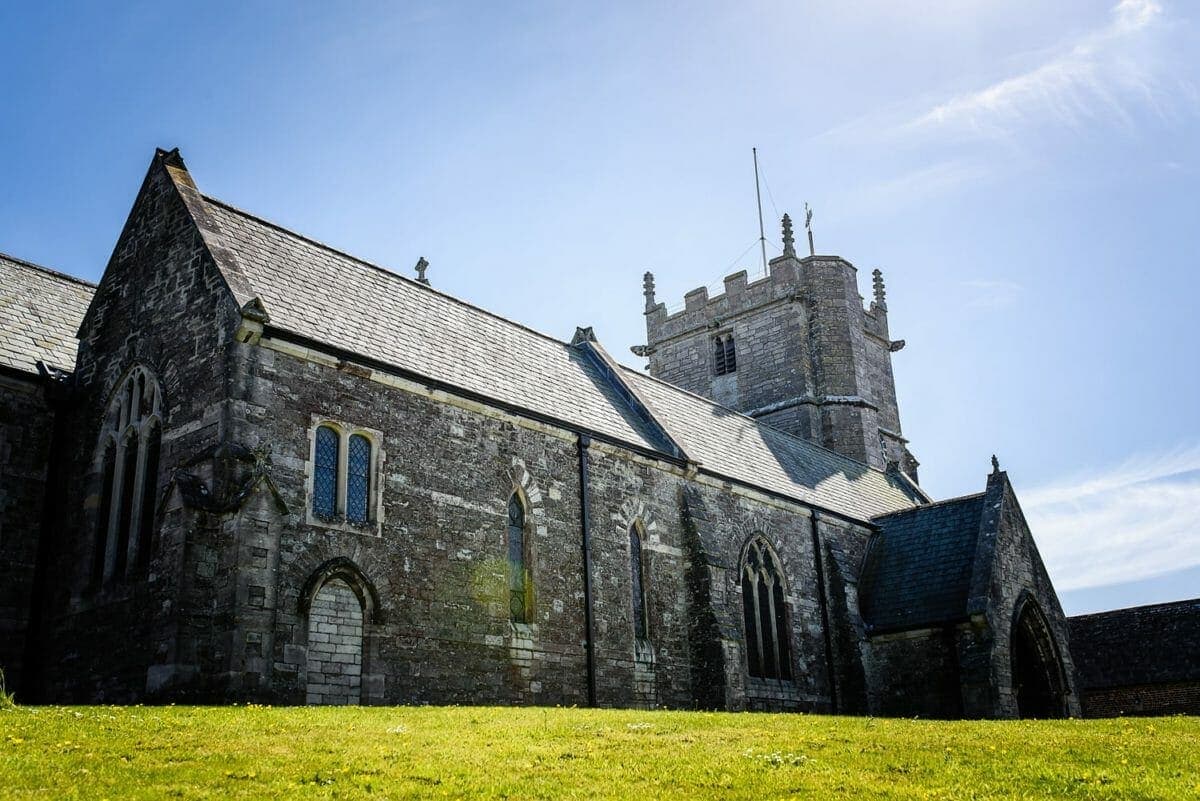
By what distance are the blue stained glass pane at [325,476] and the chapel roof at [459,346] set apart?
1490mm

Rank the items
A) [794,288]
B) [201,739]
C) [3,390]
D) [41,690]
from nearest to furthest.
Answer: [201,739] < [41,690] < [3,390] < [794,288]

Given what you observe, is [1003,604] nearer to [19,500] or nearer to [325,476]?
[325,476]

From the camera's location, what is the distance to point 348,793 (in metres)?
9.34

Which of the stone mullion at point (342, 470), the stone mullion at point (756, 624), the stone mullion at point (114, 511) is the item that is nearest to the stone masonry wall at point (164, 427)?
the stone mullion at point (114, 511)

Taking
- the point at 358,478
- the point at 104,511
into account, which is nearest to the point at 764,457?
the point at 358,478

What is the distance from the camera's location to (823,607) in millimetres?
27953

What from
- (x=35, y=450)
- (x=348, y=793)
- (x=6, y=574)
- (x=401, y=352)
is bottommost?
(x=348, y=793)

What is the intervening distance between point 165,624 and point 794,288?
3020cm

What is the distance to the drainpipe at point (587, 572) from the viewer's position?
67.9 feet

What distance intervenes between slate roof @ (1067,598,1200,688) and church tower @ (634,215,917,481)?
896 centimetres

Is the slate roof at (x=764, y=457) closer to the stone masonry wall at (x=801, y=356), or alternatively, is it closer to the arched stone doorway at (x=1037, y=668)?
the stone masonry wall at (x=801, y=356)

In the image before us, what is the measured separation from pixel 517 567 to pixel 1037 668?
15.4 metres

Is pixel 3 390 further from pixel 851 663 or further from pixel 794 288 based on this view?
pixel 794 288

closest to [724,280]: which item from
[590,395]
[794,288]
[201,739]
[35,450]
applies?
[794,288]
